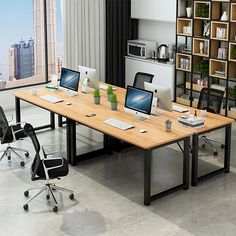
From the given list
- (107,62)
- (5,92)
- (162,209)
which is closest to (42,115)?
(5,92)

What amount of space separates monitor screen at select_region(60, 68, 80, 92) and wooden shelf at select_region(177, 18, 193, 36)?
2941 millimetres

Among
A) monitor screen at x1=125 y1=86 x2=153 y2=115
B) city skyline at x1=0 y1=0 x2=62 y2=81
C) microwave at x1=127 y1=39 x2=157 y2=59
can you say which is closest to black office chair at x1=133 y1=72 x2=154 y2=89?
monitor screen at x1=125 y1=86 x2=153 y2=115

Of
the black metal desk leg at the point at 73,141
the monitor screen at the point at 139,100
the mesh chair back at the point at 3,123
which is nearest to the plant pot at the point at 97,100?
the black metal desk leg at the point at 73,141

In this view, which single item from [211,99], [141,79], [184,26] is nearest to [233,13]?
[184,26]

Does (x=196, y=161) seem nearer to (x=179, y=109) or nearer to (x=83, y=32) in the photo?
(x=179, y=109)

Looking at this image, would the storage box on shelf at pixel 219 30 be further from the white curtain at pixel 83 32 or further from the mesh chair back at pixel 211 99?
the white curtain at pixel 83 32

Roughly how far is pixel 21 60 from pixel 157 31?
9.95 feet

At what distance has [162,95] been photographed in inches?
299

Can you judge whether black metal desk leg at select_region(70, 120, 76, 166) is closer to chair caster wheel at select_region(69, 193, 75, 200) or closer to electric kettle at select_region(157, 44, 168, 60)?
chair caster wheel at select_region(69, 193, 75, 200)

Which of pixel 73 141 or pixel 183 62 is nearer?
pixel 73 141

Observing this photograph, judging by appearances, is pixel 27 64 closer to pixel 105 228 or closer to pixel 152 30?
pixel 152 30

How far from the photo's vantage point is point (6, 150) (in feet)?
26.9

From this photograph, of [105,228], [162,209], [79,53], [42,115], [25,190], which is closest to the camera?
[105,228]

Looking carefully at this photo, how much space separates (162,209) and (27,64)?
630 cm
